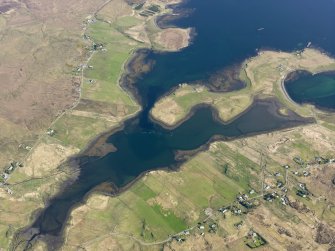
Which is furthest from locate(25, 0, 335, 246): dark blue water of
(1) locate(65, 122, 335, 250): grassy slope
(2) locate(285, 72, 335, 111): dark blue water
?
(2) locate(285, 72, 335, 111): dark blue water

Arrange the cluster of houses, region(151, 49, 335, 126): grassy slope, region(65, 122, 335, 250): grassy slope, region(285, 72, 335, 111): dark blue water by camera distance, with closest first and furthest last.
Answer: the cluster of houses
region(65, 122, 335, 250): grassy slope
region(151, 49, 335, 126): grassy slope
region(285, 72, 335, 111): dark blue water

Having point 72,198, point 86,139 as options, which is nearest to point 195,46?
point 86,139

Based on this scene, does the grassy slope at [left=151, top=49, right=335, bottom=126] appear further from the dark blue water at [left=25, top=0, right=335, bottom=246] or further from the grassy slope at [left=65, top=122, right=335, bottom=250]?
the grassy slope at [left=65, top=122, right=335, bottom=250]

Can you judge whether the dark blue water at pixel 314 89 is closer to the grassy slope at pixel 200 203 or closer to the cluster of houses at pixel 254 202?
the grassy slope at pixel 200 203

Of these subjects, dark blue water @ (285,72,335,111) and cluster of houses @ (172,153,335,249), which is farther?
dark blue water @ (285,72,335,111)

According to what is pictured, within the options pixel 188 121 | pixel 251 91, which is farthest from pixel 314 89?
pixel 188 121

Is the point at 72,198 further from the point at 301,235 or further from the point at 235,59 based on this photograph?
the point at 235,59
